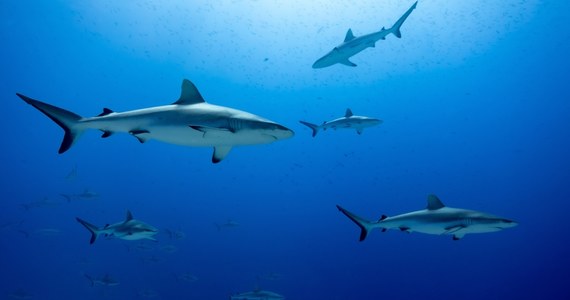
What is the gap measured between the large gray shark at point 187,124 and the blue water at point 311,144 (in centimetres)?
1691

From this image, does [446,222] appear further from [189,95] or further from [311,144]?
[311,144]

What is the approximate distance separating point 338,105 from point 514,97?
16615 mm

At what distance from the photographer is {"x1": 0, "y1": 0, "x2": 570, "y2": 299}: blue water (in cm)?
2556

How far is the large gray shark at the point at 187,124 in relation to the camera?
3.84m

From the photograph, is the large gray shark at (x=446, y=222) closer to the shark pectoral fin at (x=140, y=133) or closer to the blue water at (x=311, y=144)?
the shark pectoral fin at (x=140, y=133)

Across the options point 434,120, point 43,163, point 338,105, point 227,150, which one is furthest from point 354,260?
point 43,163

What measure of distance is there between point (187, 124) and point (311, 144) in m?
43.2

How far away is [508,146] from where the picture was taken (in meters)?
38.8

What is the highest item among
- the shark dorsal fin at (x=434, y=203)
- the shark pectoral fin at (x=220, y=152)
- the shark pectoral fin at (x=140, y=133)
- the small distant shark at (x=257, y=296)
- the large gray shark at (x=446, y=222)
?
the shark pectoral fin at (x=140, y=133)

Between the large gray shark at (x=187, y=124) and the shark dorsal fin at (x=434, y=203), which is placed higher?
the large gray shark at (x=187, y=124)

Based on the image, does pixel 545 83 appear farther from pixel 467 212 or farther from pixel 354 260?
pixel 467 212

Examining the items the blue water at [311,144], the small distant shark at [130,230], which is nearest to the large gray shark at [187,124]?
the small distant shark at [130,230]

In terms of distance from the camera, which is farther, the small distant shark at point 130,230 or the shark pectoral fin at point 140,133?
the small distant shark at point 130,230

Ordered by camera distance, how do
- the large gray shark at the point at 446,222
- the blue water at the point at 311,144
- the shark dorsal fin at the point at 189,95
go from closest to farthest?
the shark dorsal fin at the point at 189,95
the large gray shark at the point at 446,222
the blue water at the point at 311,144
